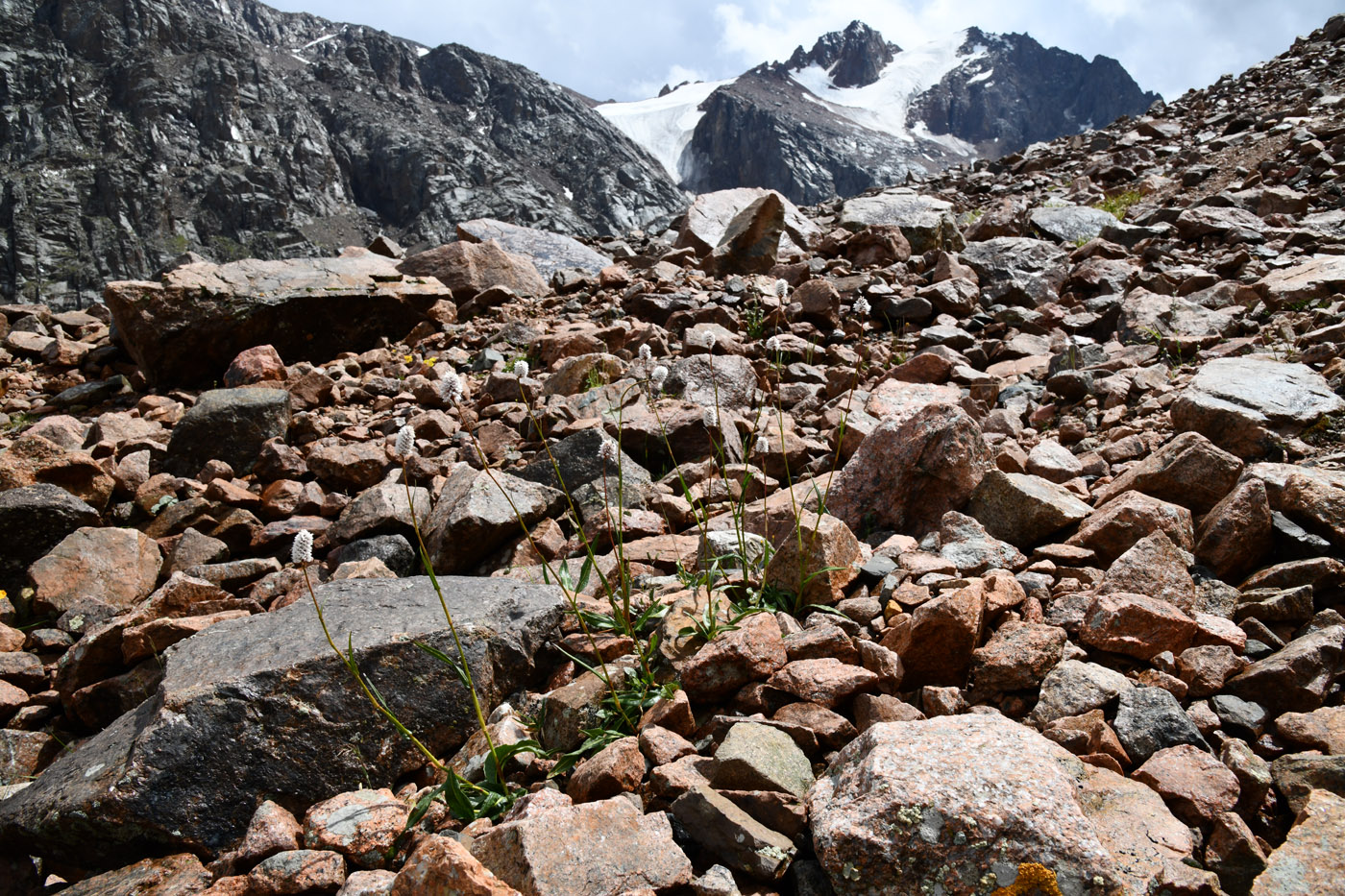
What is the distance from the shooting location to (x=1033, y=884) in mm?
1438

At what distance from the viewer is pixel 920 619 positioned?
232 centimetres

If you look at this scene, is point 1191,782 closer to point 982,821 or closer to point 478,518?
point 982,821

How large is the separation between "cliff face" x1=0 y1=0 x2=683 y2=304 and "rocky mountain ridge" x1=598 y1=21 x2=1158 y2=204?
20880mm

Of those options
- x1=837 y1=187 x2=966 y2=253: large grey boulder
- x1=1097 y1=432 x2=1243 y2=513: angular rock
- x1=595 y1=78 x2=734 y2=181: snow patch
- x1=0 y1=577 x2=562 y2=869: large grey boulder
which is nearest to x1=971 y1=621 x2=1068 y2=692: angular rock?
x1=1097 y1=432 x2=1243 y2=513: angular rock

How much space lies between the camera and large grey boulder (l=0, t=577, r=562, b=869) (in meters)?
2.20

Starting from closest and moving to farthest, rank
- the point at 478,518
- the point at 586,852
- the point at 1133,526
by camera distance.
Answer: the point at 586,852 → the point at 1133,526 → the point at 478,518

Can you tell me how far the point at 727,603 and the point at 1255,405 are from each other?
2.94 meters

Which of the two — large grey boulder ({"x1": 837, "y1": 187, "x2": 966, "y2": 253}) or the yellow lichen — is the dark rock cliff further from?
the yellow lichen

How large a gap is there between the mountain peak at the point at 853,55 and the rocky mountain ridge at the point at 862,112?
0.62ft

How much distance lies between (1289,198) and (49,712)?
447 inches

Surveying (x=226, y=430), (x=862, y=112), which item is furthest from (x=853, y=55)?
(x=226, y=430)

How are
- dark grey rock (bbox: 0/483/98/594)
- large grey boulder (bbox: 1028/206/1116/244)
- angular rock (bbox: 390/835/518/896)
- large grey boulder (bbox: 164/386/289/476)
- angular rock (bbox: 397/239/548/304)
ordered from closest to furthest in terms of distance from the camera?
angular rock (bbox: 390/835/518/896), dark grey rock (bbox: 0/483/98/594), large grey boulder (bbox: 164/386/289/476), large grey boulder (bbox: 1028/206/1116/244), angular rock (bbox: 397/239/548/304)

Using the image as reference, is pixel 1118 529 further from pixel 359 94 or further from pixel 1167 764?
pixel 359 94

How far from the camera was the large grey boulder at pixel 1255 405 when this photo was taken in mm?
3540
